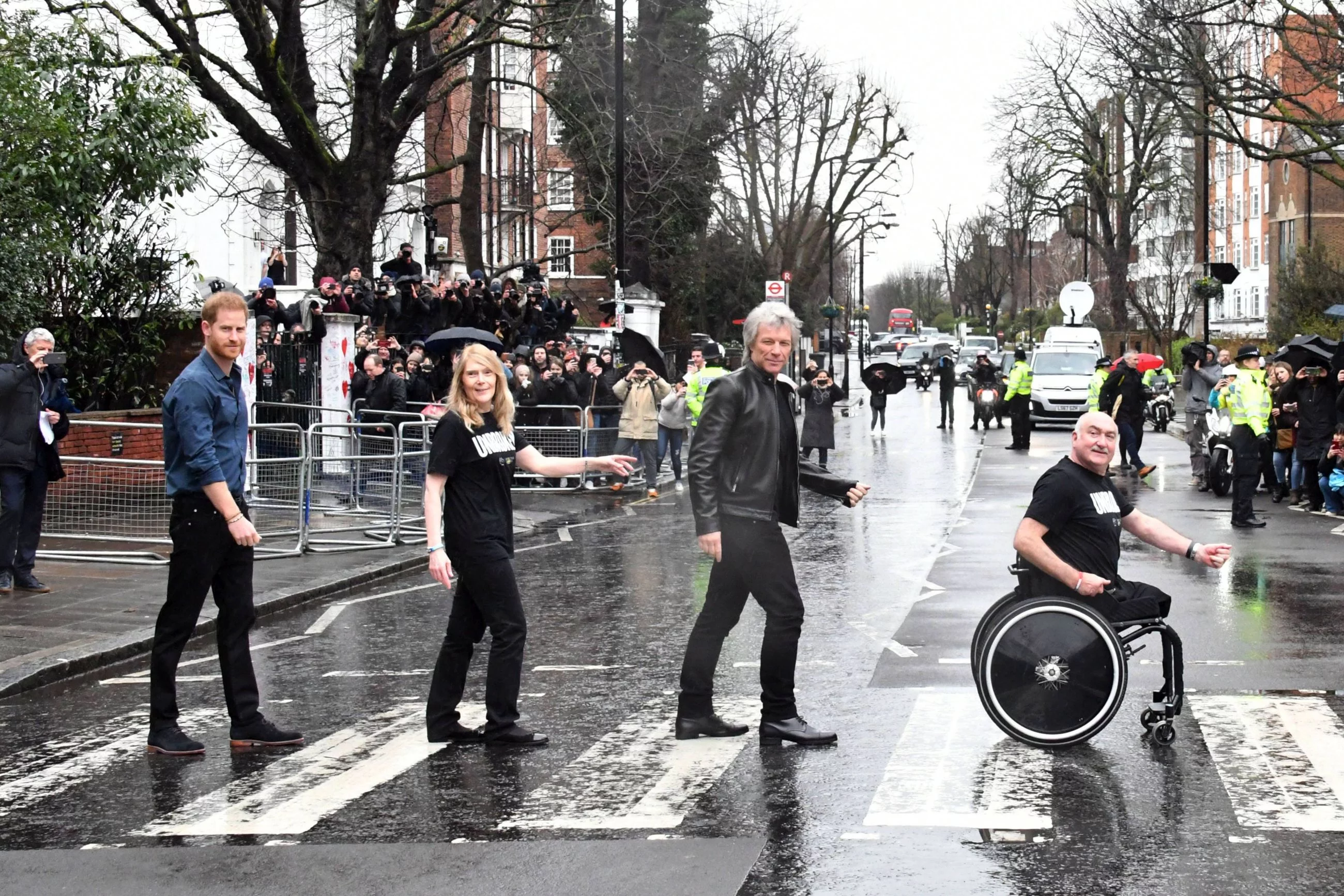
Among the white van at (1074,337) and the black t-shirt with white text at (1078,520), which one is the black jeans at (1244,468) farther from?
the white van at (1074,337)

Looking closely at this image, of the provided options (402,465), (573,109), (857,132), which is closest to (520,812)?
(402,465)

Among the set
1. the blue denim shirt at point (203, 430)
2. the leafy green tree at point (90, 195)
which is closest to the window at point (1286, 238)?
the leafy green tree at point (90, 195)

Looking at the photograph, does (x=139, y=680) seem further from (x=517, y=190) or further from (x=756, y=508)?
(x=517, y=190)

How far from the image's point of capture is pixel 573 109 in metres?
41.8

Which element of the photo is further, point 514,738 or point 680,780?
point 514,738

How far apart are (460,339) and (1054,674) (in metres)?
11.5

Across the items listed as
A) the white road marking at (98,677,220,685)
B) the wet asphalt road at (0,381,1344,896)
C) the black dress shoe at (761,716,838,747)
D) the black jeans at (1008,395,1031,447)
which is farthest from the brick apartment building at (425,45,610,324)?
the black dress shoe at (761,716,838,747)

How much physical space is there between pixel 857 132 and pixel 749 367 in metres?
58.1

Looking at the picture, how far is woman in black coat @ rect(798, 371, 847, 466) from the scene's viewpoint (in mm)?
25812

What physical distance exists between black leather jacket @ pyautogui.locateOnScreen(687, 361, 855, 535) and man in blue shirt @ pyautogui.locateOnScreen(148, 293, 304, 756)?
1963mm

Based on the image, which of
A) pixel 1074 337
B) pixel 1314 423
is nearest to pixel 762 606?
pixel 1314 423

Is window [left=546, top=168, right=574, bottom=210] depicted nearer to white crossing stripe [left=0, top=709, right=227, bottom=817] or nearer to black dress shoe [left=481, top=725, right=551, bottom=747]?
white crossing stripe [left=0, top=709, right=227, bottom=817]

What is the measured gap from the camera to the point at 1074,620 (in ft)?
23.6

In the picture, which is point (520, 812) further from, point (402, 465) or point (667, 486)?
point (667, 486)
